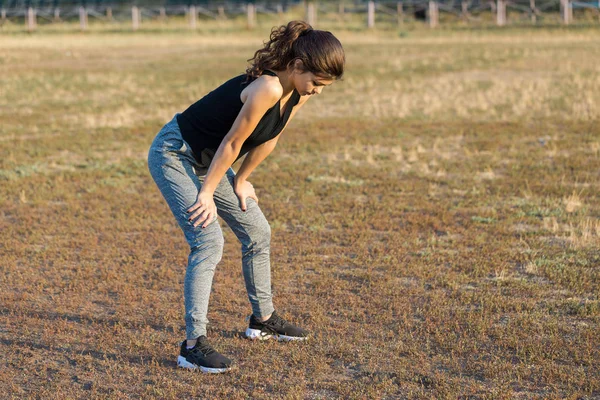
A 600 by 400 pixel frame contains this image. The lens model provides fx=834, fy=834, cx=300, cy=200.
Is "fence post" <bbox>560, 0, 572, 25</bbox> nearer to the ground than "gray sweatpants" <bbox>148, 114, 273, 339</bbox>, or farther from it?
farther from it

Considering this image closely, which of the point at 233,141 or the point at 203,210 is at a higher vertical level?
the point at 233,141

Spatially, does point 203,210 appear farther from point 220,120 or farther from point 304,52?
point 304,52

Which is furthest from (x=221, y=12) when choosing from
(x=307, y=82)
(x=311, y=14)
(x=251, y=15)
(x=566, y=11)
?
(x=307, y=82)

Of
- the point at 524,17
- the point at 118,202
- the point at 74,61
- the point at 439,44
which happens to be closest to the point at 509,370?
the point at 118,202

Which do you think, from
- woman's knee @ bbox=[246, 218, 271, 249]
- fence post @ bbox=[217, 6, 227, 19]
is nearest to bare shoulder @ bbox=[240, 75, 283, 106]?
woman's knee @ bbox=[246, 218, 271, 249]

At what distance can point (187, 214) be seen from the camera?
4707 millimetres

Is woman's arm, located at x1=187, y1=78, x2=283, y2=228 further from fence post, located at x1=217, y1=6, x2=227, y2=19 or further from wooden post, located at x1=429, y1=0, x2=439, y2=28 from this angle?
fence post, located at x1=217, y1=6, x2=227, y2=19

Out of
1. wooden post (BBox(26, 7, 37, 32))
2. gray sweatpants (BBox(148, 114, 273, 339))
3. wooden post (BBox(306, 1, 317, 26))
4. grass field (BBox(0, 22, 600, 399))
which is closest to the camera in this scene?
gray sweatpants (BBox(148, 114, 273, 339))

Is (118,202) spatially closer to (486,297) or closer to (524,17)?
(486,297)

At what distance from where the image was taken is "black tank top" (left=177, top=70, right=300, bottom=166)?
4.54 m

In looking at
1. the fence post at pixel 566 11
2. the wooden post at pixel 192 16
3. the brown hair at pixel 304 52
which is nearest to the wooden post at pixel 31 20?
the wooden post at pixel 192 16

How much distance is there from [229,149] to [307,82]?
0.55m

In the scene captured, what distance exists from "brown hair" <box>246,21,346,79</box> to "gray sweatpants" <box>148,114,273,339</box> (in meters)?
0.67

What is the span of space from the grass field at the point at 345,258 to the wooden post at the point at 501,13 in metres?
28.5
